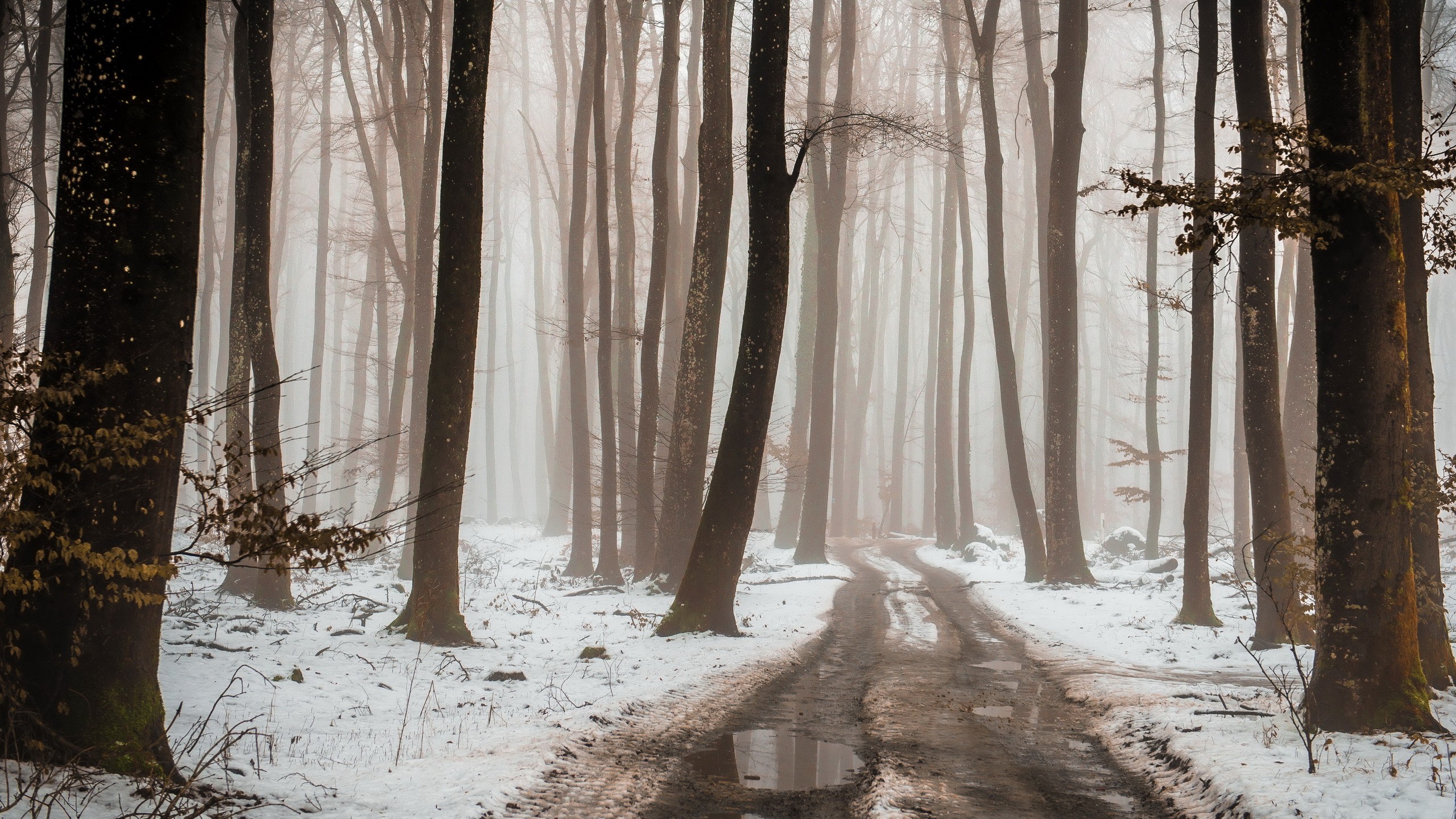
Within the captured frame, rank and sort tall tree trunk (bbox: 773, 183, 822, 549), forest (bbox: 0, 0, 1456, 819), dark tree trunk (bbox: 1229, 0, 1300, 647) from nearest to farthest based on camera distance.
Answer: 1. forest (bbox: 0, 0, 1456, 819)
2. dark tree trunk (bbox: 1229, 0, 1300, 647)
3. tall tree trunk (bbox: 773, 183, 822, 549)

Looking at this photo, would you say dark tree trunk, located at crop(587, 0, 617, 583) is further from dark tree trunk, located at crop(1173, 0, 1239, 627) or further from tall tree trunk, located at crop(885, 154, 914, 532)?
tall tree trunk, located at crop(885, 154, 914, 532)

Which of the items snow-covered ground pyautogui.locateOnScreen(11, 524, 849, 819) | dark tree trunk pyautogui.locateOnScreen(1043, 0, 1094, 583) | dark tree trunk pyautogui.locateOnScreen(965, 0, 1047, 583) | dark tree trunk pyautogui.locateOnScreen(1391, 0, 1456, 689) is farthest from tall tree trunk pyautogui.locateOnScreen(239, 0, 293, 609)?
dark tree trunk pyautogui.locateOnScreen(1043, 0, 1094, 583)

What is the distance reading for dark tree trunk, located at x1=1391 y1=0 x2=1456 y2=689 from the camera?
23.2ft

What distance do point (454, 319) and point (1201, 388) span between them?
9552mm

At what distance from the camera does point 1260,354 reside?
406 inches

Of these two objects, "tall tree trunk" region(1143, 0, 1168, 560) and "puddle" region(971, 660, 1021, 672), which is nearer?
"puddle" region(971, 660, 1021, 672)

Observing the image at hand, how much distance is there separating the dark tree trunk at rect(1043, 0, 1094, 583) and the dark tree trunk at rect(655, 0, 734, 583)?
7029 millimetres

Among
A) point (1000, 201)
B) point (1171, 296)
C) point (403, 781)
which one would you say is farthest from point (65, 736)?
point (1000, 201)

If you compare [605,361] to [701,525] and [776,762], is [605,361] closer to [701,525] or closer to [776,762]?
[701,525]

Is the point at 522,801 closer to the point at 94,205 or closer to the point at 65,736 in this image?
the point at 65,736

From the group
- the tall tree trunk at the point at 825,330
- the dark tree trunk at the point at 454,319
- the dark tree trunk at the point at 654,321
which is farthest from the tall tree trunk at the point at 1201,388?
the tall tree trunk at the point at 825,330

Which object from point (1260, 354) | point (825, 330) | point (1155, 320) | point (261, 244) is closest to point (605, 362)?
point (261, 244)

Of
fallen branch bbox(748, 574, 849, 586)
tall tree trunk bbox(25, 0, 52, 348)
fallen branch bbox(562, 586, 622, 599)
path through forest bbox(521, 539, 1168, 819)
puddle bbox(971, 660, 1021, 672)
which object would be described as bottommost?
fallen branch bbox(748, 574, 849, 586)

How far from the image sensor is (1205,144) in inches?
459
